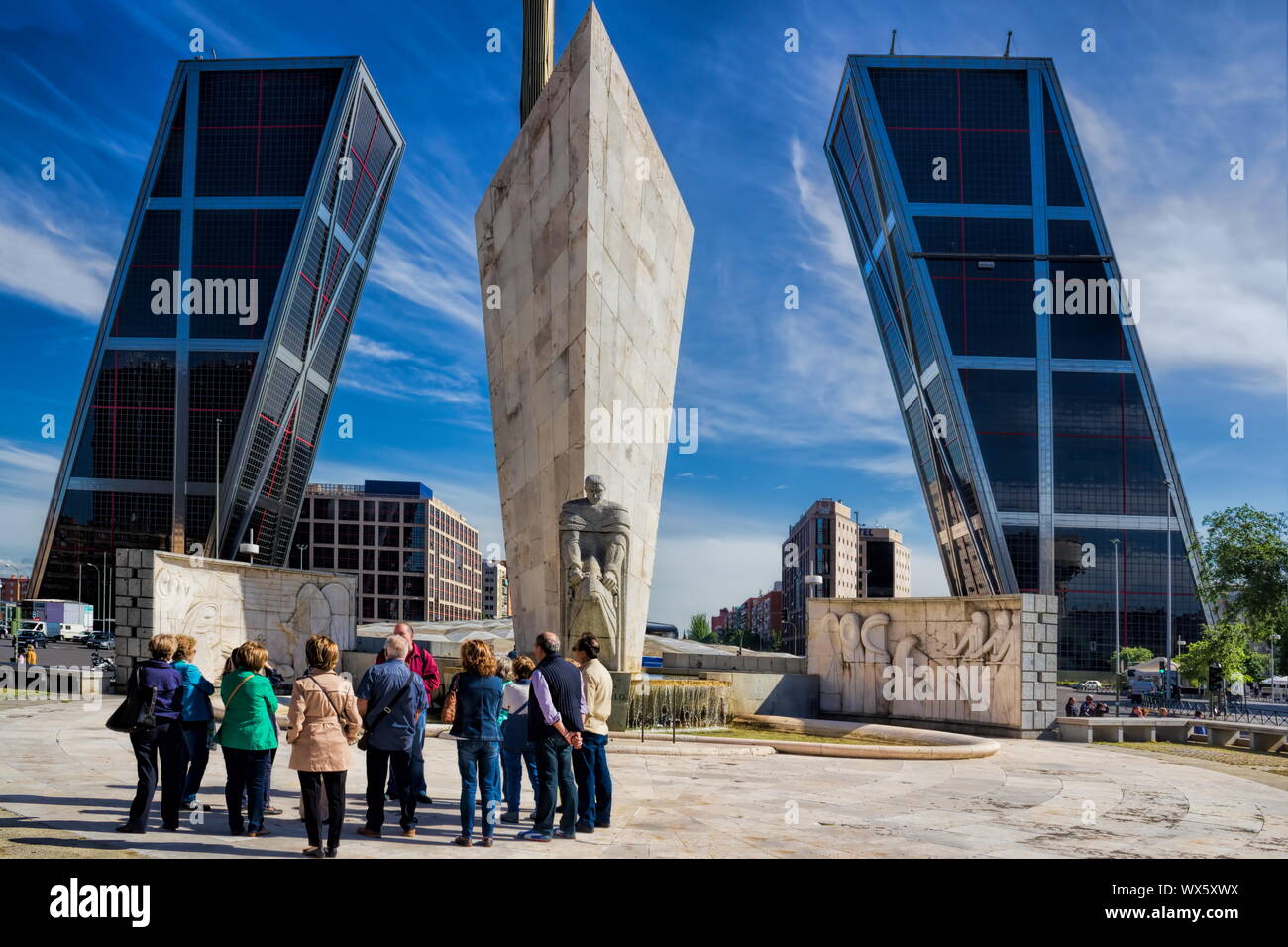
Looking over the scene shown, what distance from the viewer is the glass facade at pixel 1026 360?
2518 inches

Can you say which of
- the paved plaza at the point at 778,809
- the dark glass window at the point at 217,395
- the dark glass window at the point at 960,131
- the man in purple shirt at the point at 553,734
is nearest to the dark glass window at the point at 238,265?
the dark glass window at the point at 217,395

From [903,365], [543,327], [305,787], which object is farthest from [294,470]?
[305,787]

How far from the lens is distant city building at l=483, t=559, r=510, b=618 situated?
552 ft

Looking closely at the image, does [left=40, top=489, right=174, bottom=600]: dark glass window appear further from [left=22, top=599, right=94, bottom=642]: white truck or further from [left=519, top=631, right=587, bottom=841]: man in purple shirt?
[left=519, top=631, right=587, bottom=841]: man in purple shirt

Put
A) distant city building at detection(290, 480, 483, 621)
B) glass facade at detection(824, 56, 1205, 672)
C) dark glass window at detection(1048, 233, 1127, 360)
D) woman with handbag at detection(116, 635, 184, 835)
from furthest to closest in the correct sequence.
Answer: distant city building at detection(290, 480, 483, 621)
dark glass window at detection(1048, 233, 1127, 360)
glass facade at detection(824, 56, 1205, 672)
woman with handbag at detection(116, 635, 184, 835)

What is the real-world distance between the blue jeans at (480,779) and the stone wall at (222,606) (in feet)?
45.7

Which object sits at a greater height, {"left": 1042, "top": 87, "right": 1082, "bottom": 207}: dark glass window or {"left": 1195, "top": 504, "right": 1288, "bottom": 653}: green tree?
{"left": 1042, "top": 87, "right": 1082, "bottom": 207}: dark glass window

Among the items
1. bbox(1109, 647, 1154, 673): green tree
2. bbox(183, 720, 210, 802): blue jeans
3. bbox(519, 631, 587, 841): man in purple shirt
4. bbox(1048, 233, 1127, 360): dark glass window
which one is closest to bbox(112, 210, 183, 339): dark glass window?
bbox(1048, 233, 1127, 360): dark glass window

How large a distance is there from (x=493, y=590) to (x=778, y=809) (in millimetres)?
165429

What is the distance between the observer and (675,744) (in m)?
13.8

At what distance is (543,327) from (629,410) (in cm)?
241

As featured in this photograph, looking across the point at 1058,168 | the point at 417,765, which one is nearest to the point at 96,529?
the point at 417,765

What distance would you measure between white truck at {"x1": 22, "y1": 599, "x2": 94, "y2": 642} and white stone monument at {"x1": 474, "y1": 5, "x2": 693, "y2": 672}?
162 ft

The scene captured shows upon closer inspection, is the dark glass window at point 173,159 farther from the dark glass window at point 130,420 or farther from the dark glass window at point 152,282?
the dark glass window at point 130,420
